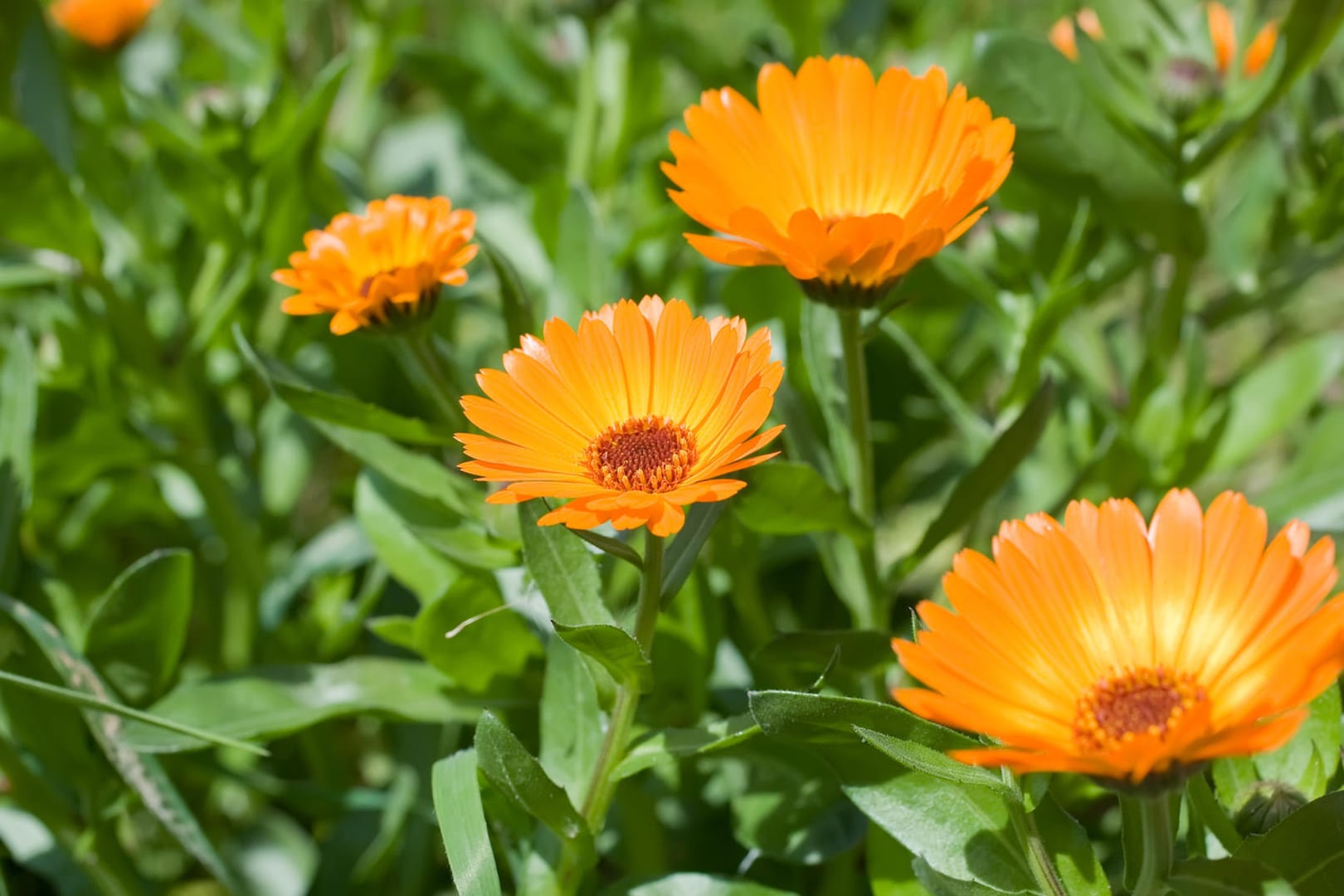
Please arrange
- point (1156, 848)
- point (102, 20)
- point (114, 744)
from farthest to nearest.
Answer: point (102, 20), point (114, 744), point (1156, 848)

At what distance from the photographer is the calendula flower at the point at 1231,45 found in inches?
65.8

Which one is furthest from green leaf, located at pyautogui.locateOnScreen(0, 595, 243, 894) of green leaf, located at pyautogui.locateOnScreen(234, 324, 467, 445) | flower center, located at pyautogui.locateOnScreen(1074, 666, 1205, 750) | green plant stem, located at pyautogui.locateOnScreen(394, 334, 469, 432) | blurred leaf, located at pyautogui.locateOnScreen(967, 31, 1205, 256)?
blurred leaf, located at pyautogui.locateOnScreen(967, 31, 1205, 256)

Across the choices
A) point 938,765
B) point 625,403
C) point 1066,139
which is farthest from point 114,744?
point 1066,139

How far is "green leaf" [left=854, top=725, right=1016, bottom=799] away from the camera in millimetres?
897

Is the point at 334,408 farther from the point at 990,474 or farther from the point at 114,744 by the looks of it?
the point at 990,474

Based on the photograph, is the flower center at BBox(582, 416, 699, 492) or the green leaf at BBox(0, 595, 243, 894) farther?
the green leaf at BBox(0, 595, 243, 894)

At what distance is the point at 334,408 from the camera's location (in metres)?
1.25

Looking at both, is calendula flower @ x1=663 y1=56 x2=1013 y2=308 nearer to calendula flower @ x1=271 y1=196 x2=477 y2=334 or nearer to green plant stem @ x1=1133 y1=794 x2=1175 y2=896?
calendula flower @ x1=271 y1=196 x2=477 y2=334

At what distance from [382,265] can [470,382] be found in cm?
30

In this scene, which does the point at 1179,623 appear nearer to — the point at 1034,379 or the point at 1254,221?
the point at 1034,379

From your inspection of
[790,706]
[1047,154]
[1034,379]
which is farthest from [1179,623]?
[1047,154]

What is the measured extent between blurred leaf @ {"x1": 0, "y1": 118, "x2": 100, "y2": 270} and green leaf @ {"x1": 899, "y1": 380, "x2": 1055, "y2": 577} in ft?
3.39

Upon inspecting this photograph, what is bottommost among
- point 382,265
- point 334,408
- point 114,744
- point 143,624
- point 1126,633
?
point 114,744

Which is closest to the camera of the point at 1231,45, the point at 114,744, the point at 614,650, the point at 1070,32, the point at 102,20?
the point at 614,650
